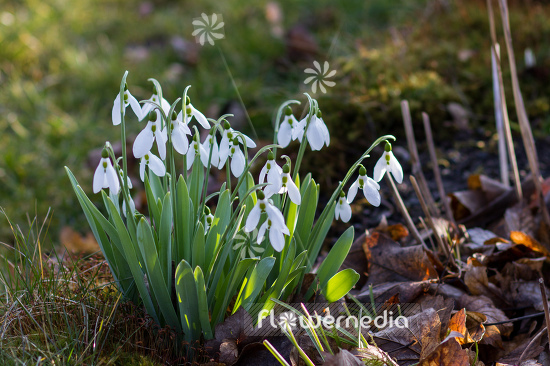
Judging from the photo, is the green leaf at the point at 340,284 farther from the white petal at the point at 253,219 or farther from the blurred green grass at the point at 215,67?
the blurred green grass at the point at 215,67

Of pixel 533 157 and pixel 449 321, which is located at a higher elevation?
pixel 533 157

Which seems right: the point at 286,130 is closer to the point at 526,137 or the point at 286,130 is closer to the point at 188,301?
the point at 188,301

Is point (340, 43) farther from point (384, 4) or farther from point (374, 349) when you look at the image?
point (374, 349)

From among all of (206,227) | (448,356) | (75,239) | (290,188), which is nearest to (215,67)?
(75,239)

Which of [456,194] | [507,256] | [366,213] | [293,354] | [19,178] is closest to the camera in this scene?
[293,354]

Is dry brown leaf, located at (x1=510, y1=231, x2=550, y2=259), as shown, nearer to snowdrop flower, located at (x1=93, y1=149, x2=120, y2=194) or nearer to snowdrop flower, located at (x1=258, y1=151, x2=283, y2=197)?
snowdrop flower, located at (x1=258, y1=151, x2=283, y2=197)

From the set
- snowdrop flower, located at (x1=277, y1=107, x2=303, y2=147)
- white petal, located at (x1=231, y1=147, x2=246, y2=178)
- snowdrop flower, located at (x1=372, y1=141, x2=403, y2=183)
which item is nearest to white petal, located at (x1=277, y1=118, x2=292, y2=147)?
snowdrop flower, located at (x1=277, y1=107, x2=303, y2=147)

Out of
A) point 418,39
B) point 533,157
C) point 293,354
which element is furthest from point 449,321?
point 418,39
